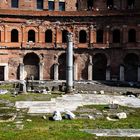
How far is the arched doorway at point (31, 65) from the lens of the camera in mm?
49750

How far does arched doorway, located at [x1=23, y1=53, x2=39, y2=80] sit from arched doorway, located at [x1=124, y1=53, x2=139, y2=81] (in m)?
11.3

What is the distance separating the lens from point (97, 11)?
49562 mm

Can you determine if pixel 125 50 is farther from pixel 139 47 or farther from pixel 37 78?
pixel 37 78

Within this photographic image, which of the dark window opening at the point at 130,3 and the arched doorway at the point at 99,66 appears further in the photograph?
the dark window opening at the point at 130,3

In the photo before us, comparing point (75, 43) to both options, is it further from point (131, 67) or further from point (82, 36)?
point (131, 67)

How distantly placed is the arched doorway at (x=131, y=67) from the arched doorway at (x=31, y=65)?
11305 millimetres

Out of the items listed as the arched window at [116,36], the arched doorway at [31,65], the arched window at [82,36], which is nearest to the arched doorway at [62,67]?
the arched doorway at [31,65]

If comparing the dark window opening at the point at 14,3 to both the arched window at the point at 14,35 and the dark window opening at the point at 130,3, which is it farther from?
the dark window opening at the point at 130,3

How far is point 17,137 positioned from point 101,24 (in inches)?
1432

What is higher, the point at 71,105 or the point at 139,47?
the point at 139,47

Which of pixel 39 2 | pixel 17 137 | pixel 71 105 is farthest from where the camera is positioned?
pixel 39 2

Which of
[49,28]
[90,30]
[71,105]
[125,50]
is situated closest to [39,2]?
[49,28]

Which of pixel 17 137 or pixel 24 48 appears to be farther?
pixel 24 48

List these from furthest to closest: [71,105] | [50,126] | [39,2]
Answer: [39,2]
[71,105]
[50,126]
